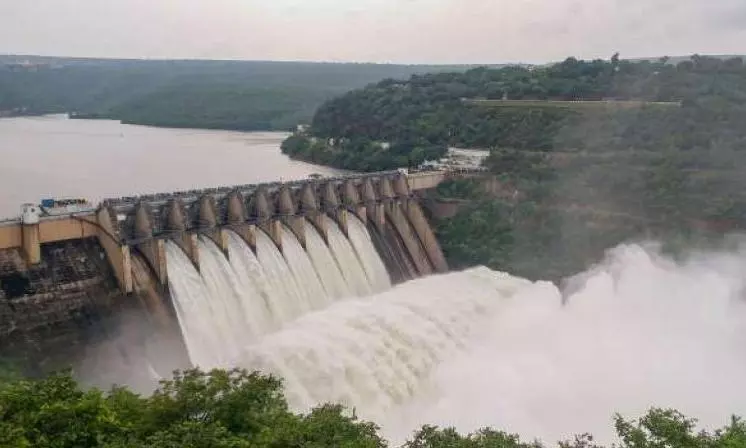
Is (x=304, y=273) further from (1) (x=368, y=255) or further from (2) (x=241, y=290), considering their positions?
(1) (x=368, y=255)

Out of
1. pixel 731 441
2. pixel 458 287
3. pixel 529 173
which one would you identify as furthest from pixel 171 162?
pixel 731 441

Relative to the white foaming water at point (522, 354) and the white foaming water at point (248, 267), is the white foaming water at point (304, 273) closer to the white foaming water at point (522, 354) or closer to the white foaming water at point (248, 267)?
the white foaming water at point (522, 354)

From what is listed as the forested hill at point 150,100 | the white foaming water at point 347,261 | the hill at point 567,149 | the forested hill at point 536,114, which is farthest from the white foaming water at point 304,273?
the forested hill at point 150,100

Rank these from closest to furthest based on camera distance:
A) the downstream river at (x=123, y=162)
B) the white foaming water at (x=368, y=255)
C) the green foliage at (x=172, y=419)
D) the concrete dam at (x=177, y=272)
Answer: the green foliage at (x=172, y=419), the concrete dam at (x=177, y=272), the white foaming water at (x=368, y=255), the downstream river at (x=123, y=162)

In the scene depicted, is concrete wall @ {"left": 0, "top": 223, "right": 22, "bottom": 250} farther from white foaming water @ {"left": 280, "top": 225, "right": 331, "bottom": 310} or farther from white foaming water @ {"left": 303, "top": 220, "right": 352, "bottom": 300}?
white foaming water @ {"left": 303, "top": 220, "right": 352, "bottom": 300}

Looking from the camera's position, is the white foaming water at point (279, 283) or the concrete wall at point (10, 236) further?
the white foaming water at point (279, 283)

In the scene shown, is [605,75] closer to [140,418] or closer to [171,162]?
[171,162]

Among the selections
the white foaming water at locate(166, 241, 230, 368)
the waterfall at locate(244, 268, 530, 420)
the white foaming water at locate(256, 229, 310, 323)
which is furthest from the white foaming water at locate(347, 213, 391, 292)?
the white foaming water at locate(166, 241, 230, 368)
